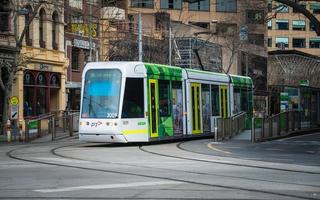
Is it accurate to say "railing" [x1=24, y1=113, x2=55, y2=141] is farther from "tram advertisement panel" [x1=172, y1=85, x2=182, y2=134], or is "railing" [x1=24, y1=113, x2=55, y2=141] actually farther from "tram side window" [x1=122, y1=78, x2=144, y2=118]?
A: "tram side window" [x1=122, y1=78, x2=144, y2=118]

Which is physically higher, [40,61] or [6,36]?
[6,36]

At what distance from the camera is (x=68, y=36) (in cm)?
5003

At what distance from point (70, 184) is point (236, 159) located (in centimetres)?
772

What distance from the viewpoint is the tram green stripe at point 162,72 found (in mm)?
25469

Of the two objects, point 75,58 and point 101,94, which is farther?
point 75,58

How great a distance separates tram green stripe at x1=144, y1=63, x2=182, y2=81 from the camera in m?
25.5

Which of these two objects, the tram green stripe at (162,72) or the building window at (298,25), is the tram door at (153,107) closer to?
the tram green stripe at (162,72)

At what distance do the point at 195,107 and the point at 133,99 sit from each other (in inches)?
210

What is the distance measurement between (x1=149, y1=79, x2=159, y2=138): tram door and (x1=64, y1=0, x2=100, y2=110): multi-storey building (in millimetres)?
22724

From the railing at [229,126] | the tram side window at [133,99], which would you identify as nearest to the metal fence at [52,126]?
the railing at [229,126]

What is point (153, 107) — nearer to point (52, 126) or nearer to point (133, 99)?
point (133, 99)

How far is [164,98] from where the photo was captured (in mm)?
26531

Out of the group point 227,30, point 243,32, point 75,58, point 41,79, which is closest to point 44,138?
point 41,79

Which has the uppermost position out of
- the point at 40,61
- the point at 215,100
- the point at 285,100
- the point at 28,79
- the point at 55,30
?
the point at 55,30
